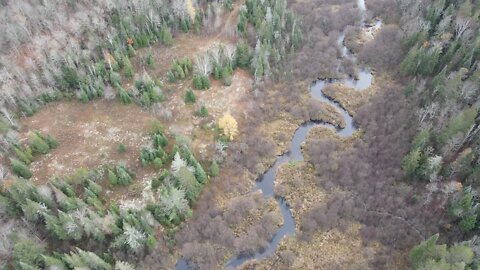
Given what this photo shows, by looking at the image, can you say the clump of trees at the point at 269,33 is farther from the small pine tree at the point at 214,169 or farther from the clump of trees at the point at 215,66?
the small pine tree at the point at 214,169

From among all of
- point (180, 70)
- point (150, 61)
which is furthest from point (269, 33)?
point (150, 61)

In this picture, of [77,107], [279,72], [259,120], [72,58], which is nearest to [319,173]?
[259,120]

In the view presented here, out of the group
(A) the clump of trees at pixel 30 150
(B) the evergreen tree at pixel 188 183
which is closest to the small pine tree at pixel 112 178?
(B) the evergreen tree at pixel 188 183

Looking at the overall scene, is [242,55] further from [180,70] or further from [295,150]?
[295,150]

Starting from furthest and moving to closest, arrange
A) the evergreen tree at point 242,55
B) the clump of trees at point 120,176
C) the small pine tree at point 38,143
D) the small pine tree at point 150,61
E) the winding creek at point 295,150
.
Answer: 1. the small pine tree at point 150,61
2. the evergreen tree at point 242,55
3. the small pine tree at point 38,143
4. the clump of trees at point 120,176
5. the winding creek at point 295,150

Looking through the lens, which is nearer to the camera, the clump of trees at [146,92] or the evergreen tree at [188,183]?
the evergreen tree at [188,183]

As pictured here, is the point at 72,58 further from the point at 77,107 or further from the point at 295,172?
the point at 295,172
